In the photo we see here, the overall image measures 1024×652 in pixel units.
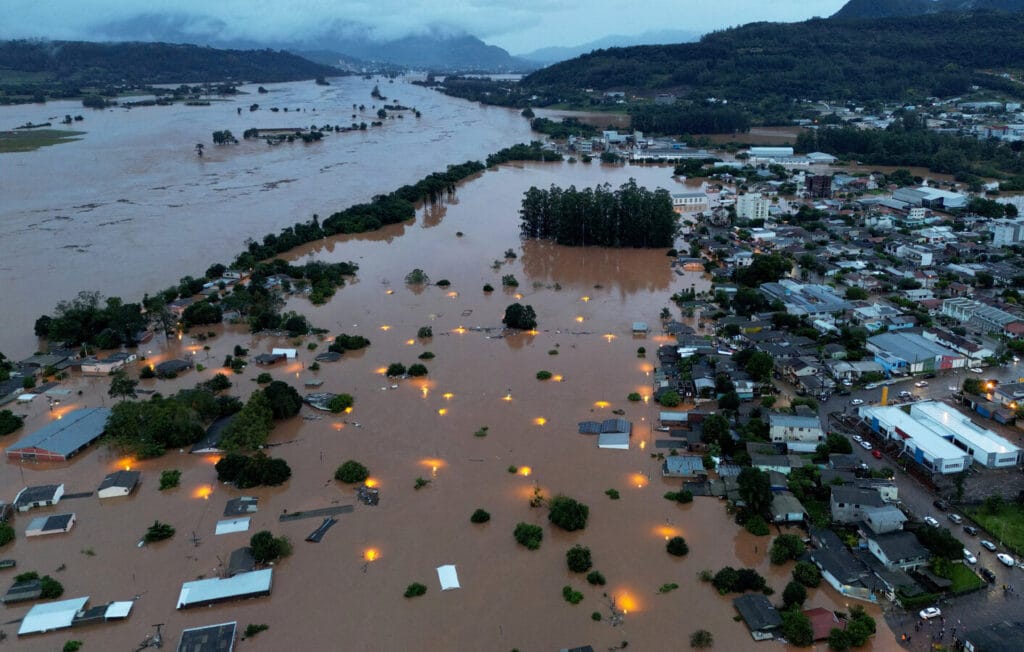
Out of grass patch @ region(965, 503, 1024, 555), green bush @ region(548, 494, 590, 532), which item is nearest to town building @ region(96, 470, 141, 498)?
green bush @ region(548, 494, 590, 532)

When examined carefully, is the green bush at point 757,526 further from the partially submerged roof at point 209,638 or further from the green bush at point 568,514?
the partially submerged roof at point 209,638

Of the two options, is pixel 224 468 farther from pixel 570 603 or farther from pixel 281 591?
pixel 570 603

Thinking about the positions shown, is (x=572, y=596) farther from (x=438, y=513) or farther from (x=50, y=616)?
(x=50, y=616)

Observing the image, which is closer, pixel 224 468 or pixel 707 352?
pixel 224 468

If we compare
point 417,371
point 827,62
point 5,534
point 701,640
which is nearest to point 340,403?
point 417,371

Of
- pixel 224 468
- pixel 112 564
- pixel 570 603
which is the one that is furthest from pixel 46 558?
pixel 570 603

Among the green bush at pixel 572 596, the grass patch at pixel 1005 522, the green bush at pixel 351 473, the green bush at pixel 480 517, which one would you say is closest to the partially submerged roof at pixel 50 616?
the green bush at pixel 351 473
